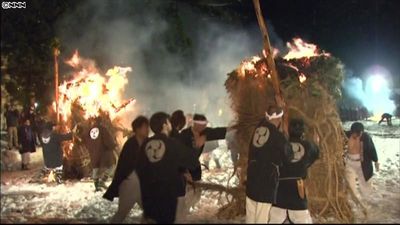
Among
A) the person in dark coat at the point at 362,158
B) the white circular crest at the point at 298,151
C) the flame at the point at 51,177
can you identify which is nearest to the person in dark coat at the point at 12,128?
the flame at the point at 51,177

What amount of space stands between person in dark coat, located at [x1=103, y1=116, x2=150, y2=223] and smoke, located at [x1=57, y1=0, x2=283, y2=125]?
10853 mm

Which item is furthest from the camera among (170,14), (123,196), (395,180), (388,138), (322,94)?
(170,14)

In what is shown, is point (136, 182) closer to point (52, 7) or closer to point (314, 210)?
point (314, 210)

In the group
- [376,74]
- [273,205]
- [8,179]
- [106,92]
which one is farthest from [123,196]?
[376,74]

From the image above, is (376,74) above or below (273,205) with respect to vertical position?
above

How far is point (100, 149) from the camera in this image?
10.4m

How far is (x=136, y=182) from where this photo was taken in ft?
19.9

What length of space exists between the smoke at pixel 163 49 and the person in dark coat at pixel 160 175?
11.7 meters

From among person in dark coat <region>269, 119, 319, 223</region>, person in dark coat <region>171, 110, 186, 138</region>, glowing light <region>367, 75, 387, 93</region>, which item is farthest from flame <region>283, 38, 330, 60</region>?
glowing light <region>367, 75, 387, 93</region>

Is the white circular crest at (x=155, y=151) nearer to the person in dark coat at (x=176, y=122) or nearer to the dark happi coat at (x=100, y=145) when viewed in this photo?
the person in dark coat at (x=176, y=122)

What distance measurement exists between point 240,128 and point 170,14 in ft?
48.4

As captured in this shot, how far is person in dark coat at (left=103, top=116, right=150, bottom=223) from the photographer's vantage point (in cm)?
592

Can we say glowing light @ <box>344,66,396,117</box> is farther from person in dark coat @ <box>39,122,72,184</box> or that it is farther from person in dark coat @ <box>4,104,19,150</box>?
person in dark coat @ <box>39,122,72,184</box>

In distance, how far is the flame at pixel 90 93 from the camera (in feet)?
37.7
